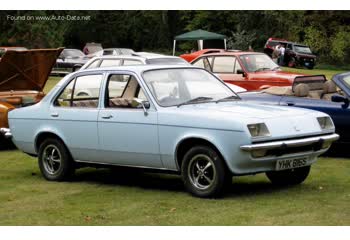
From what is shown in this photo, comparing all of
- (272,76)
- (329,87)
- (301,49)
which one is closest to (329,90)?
(329,87)

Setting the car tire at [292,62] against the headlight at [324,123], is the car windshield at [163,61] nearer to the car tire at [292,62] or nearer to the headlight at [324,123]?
the headlight at [324,123]

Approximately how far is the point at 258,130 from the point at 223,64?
11455 mm

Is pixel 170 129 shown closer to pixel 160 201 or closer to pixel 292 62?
pixel 160 201

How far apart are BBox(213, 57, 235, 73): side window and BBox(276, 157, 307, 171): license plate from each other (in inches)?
424

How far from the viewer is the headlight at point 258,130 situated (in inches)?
331

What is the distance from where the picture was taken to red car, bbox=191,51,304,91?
18906 mm

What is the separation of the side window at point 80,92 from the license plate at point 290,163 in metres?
2.74

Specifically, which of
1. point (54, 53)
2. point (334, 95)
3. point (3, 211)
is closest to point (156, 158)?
point (3, 211)

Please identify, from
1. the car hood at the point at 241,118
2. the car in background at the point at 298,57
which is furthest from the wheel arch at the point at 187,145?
the car in background at the point at 298,57

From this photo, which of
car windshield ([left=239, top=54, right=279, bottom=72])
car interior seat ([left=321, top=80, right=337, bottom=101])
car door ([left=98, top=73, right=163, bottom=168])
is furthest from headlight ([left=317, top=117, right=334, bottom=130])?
car windshield ([left=239, top=54, right=279, bottom=72])

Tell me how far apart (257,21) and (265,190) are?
63.0m

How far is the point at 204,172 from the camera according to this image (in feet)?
28.7

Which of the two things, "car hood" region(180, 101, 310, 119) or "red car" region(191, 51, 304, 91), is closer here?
"car hood" region(180, 101, 310, 119)

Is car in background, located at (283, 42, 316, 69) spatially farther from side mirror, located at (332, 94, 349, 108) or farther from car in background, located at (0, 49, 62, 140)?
side mirror, located at (332, 94, 349, 108)
